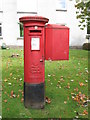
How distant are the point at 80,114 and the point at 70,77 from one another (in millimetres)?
2900

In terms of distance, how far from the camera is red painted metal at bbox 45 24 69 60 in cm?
1248

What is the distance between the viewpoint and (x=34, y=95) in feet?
15.0

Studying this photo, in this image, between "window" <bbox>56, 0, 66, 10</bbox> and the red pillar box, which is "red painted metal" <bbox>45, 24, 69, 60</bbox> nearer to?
the red pillar box

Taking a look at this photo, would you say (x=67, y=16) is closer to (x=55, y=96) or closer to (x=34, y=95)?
(x=55, y=96)

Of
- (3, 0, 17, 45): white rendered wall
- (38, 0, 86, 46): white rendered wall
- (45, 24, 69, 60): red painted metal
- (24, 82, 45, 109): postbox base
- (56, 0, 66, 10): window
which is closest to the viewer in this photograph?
(24, 82, 45, 109): postbox base

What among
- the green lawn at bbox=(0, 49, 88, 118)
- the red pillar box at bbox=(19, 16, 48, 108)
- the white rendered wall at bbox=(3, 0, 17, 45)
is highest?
the white rendered wall at bbox=(3, 0, 17, 45)

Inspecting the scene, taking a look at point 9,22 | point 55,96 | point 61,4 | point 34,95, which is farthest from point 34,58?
point 61,4

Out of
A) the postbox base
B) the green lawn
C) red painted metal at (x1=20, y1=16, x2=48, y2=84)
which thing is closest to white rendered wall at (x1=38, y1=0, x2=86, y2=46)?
the green lawn

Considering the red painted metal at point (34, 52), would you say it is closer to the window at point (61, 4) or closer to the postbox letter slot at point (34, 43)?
the postbox letter slot at point (34, 43)

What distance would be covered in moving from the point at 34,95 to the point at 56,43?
27.2ft

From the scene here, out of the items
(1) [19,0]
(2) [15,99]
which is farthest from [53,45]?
(1) [19,0]

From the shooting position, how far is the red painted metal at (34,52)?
4.42 metres

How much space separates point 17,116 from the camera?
430 centimetres

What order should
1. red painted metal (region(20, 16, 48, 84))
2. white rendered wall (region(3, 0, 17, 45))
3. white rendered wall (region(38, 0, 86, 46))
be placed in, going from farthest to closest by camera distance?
1. white rendered wall (region(38, 0, 86, 46))
2. white rendered wall (region(3, 0, 17, 45))
3. red painted metal (region(20, 16, 48, 84))
